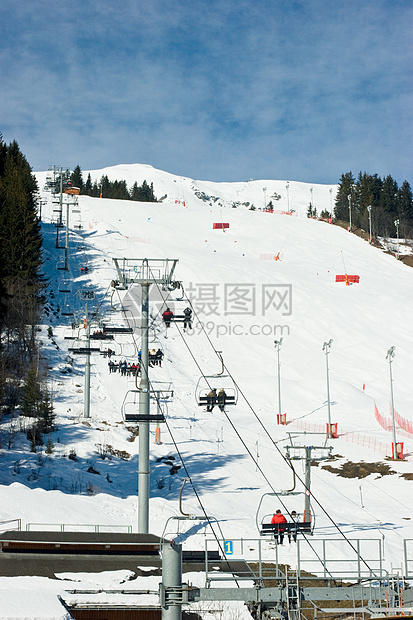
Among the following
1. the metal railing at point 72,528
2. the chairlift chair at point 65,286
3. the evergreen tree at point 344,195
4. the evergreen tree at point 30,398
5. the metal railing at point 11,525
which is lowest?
the metal railing at point 72,528

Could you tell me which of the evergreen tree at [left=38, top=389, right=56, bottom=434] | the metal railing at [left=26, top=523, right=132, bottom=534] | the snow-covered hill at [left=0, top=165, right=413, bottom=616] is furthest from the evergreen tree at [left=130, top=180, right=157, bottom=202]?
the metal railing at [left=26, top=523, right=132, bottom=534]

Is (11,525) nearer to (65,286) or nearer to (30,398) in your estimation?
(30,398)

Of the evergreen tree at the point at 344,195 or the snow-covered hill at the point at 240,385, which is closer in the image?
the snow-covered hill at the point at 240,385

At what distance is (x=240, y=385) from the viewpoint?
51656 mm

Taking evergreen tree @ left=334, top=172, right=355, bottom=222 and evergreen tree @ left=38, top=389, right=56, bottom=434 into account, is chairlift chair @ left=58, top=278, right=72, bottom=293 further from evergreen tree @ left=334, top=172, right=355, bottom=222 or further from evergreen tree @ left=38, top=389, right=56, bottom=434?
evergreen tree @ left=334, top=172, right=355, bottom=222

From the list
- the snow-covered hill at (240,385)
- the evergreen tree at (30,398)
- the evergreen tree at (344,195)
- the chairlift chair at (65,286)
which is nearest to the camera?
the snow-covered hill at (240,385)

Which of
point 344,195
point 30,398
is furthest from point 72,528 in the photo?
point 344,195

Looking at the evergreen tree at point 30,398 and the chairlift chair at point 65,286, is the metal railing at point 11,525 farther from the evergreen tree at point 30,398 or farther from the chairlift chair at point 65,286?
the chairlift chair at point 65,286

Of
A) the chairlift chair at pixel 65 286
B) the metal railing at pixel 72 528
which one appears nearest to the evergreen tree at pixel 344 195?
the chairlift chair at pixel 65 286

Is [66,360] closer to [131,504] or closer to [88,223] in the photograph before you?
[131,504]

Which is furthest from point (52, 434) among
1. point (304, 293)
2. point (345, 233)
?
point (345, 233)

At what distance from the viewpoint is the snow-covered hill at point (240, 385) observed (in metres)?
28.8

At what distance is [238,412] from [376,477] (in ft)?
44.8

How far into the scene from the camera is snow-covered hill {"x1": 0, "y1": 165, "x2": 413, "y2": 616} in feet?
94.6
